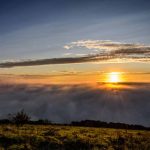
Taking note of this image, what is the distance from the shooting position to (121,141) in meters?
29.2

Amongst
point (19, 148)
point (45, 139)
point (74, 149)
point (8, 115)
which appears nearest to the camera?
point (19, 148)

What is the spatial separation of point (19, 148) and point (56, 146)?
3.07 meters

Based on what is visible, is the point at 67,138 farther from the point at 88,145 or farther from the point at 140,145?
the point at 140,145

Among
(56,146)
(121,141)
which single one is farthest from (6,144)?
(121,141)

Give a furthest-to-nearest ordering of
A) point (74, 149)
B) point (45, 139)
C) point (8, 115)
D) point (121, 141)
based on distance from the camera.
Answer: point (8, 115), point (121, 141), point (45, 139), point (74, 149)

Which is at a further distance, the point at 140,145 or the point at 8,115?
the point at 8,115

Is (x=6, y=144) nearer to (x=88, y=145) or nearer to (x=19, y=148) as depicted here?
(x=19, y=148)

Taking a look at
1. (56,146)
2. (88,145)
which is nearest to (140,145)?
(88,145)

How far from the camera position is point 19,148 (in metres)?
23.5

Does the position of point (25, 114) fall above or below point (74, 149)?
above

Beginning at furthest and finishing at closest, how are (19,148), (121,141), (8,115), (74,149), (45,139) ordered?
(8,115), (121,141), (45,139), (74,149), (19,148)

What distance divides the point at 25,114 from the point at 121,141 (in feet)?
92.1

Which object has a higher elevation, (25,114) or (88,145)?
(25,114)

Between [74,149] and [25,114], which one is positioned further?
[25,114]
